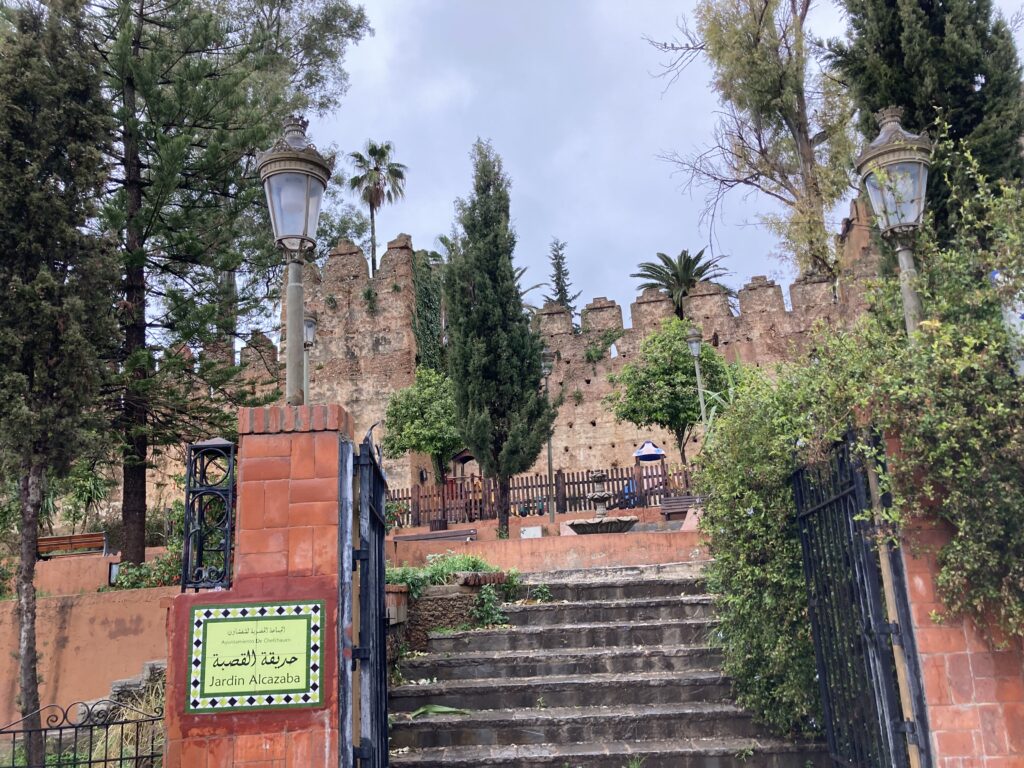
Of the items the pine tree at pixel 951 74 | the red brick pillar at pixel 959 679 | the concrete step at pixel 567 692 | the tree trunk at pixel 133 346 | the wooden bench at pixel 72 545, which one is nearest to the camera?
the red brick pillar at pixel 959 679

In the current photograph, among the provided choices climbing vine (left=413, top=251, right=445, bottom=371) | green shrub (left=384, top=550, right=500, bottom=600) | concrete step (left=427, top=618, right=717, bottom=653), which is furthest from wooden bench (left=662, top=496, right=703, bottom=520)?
climbing vine (left=413, top=251, right=445, bottom=371)

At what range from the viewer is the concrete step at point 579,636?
19.7 feet

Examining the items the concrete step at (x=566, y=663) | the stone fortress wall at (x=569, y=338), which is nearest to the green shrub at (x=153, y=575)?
the concrete step at (x=566, y=663)

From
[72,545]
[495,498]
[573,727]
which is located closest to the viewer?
[573,727]

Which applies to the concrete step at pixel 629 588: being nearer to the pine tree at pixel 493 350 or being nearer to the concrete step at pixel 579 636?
the concrete step at pixel 579 636

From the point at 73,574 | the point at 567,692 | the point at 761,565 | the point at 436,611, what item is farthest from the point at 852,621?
the point at 73,574

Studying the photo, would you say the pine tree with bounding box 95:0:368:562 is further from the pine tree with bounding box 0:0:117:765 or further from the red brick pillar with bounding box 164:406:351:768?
the red brick pillar with bounding box 164:406:351:768

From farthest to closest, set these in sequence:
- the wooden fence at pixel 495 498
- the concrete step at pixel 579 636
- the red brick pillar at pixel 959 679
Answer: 1. the wooden fence at pixel 495 498
2. the concrete step at pixel 579 636
3. the red brick pillar at pixel 959 679

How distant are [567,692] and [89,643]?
5453 millimetres

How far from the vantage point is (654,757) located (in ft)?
15.1

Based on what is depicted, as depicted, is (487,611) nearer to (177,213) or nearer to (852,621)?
(852,621)

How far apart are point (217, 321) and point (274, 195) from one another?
6301mm

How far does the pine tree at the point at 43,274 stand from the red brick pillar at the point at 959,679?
6.58 metres

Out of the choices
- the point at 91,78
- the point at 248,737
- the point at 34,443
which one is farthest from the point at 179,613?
the point at 91,78
